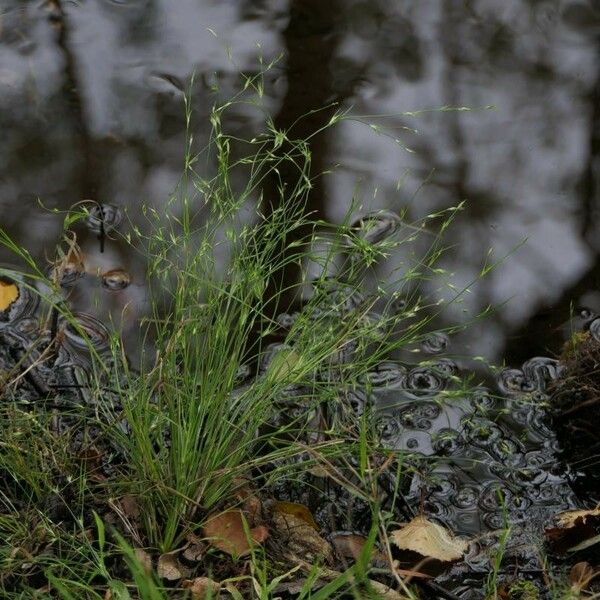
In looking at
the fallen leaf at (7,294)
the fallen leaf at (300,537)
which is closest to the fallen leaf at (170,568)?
the fallen leaf at (300,537)

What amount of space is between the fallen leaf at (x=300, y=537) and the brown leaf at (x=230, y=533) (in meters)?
0.12

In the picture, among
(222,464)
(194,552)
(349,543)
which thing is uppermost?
(222,464)

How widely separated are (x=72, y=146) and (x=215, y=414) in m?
1.78

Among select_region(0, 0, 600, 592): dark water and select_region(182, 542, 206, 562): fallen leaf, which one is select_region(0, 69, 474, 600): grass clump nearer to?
select_region(182, 542, 206, 562): fallen leaf

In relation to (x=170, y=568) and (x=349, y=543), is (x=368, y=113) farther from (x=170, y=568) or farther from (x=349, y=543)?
(x=170, y=568)

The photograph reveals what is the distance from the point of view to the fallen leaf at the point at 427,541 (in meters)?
2.34

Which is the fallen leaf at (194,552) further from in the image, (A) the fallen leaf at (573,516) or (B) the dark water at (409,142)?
(A) the fallen leaf at (573,516)

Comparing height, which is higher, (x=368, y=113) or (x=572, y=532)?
(x=368, y=113)

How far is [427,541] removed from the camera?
236 cm

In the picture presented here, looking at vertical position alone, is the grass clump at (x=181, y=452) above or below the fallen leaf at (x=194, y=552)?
above

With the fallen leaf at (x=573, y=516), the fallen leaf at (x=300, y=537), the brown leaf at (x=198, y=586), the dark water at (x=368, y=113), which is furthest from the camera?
the dark water at (x=368, y=113)

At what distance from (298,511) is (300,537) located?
0.08m

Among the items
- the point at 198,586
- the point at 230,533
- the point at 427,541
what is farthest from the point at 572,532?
the point at 198,586

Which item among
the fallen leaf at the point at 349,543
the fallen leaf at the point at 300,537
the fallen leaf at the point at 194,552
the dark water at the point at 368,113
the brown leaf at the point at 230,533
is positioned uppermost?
the dark water at the point at 368,113
